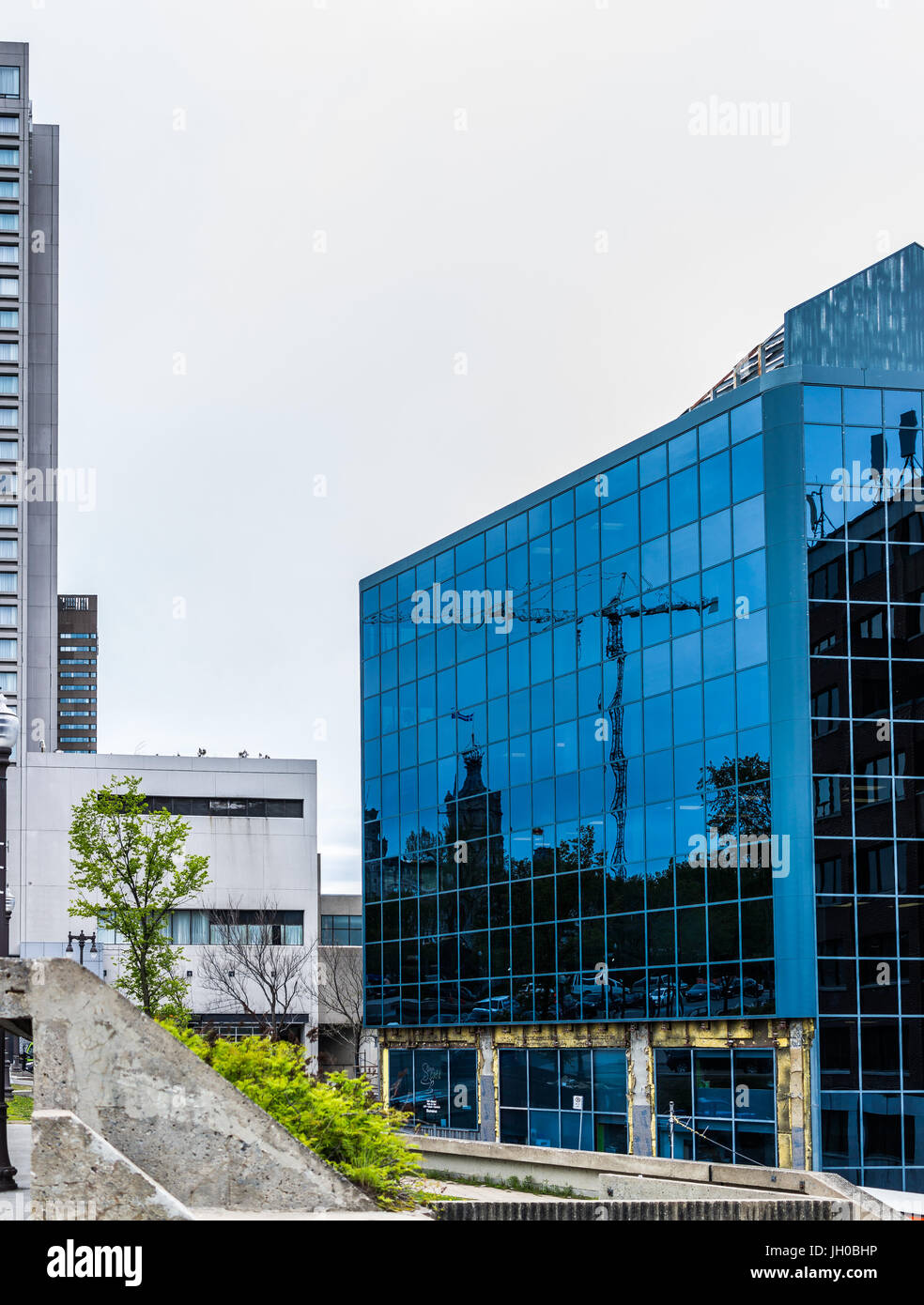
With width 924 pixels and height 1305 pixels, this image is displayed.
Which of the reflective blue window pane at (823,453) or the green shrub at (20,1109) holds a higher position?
the reflective blue window pane at (823,453)

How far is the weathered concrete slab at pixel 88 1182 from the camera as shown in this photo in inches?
533

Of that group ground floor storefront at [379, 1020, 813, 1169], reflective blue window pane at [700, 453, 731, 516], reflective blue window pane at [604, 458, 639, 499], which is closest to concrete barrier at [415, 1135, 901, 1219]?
ground floor storefront at [379, 1020, 813, 1169]

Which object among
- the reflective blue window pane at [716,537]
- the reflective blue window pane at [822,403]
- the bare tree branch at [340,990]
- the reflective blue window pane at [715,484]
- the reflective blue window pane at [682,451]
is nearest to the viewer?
the reflective blue window pane at [822,403]

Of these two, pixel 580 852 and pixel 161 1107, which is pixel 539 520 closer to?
pixel 580 852

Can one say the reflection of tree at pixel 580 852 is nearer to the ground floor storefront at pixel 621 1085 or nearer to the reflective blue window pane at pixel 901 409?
the ground floor storefront at pixel 621 1085

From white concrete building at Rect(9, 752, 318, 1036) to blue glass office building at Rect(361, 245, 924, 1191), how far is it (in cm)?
4056

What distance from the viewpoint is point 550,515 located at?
47.4 m

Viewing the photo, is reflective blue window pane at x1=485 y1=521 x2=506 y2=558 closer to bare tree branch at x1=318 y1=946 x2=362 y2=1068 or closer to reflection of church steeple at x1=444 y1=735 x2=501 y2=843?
reflection of church steeple at x1=444 y1=735 x2=501 y2=843

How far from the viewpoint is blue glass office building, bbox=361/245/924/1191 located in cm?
3622

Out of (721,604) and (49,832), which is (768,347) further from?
(49,832)

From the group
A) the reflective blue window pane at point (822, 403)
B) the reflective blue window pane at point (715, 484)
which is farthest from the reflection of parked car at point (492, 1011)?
the reflective blue window pane at point (822, 403)

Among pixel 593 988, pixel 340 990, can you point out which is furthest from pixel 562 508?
pixel 340 990

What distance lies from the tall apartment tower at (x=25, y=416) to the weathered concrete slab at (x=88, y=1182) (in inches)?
4628

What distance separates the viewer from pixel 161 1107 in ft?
49.5
